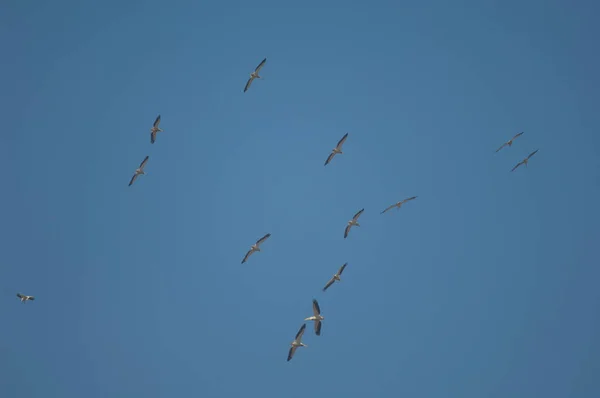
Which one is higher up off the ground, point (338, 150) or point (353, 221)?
point (338, 150)

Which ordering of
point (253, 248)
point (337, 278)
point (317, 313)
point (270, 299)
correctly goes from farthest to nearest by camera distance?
point (270, 299) < point (253, 248) < point (337, 278) < point (317, 313)

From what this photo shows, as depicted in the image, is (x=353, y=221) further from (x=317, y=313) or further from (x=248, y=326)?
(x=248, y=326)

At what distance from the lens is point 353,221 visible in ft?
164

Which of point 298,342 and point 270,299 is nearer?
point 298,342

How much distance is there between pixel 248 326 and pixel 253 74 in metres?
121

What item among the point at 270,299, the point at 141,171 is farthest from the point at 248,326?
the point at 141,171

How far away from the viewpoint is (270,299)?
19550cm

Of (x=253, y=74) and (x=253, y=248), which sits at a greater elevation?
(x=253, y=74)

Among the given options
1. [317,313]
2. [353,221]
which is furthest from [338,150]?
[317,313]

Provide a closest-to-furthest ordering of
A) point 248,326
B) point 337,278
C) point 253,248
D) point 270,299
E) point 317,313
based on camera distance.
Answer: point 317,313
point 337,278
point 253,248
point 248,326
point 270,299

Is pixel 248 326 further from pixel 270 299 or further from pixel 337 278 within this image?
pixel 337 278

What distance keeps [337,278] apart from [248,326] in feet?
403

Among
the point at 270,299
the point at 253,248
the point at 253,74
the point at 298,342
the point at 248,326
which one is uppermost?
the point at 270,299

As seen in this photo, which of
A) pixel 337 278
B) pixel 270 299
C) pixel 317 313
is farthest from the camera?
pixel 270 299
